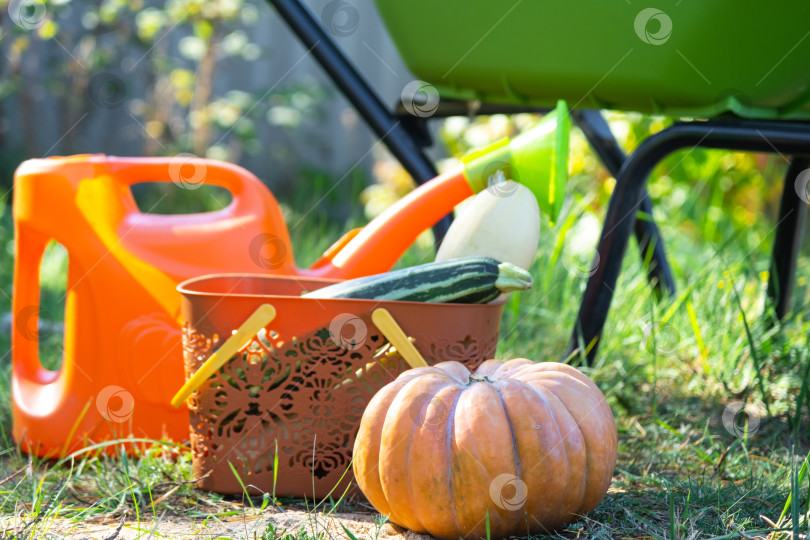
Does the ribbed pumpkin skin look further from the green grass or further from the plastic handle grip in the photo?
the plastic handle grip

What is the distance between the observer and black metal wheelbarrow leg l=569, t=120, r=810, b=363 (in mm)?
1206

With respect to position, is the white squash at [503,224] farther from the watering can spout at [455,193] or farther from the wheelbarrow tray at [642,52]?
the wheelbarrow tray at [642,52]

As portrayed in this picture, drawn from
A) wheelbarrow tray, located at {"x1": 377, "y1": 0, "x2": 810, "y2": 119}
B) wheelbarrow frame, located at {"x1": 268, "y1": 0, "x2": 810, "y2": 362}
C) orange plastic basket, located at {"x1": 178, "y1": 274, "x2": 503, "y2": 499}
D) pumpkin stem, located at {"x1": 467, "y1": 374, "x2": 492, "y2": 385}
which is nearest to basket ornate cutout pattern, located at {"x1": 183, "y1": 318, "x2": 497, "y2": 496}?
orange plastic basket, located at {"x1": 178, "y1": 274, "x2": 503, "y2": 499}

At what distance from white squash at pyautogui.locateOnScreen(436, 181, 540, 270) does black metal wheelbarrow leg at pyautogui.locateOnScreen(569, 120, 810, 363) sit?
130mm

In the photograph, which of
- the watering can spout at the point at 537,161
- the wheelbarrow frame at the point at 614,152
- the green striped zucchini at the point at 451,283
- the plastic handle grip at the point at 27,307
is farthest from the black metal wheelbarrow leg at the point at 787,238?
the plastic handle grip at the point at 27,307

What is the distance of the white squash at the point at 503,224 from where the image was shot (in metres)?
1.27

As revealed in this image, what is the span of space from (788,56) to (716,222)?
62.2 inches

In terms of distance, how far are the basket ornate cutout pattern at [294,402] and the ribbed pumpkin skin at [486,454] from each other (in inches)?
5.4

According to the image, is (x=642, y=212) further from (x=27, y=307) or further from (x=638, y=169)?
(x=27, y=307)

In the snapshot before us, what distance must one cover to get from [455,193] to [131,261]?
52cm

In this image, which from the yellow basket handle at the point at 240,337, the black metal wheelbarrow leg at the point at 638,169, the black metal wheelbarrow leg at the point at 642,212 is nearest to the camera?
the yellow basket handle at the point at 240,337

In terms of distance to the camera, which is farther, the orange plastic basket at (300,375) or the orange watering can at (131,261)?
the orange watering can at (131,261)

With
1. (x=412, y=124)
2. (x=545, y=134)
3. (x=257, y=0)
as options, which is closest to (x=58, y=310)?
(x=412, y=124)

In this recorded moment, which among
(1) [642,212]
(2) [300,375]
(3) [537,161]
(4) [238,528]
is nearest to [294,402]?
(2) [300,375]
